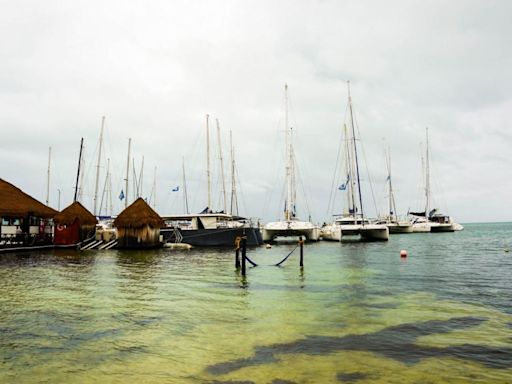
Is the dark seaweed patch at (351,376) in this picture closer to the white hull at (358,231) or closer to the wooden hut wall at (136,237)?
the wooden hut wall at (136,237)

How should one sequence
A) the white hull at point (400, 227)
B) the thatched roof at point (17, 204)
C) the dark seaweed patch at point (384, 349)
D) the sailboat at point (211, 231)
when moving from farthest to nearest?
the white hull at point (400, 227)
the sailboat at point (211, 231)
the thatched roof at point (17, 204)
the dark seaweed patch at point (384, 349)

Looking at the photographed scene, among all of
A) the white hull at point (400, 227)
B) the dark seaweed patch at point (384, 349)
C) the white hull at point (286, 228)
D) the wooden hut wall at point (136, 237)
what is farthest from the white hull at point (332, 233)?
the dark seaweed patch at point (384, 349)

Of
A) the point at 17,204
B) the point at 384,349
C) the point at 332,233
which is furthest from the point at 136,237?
the point at 384,349

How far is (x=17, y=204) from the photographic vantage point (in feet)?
131

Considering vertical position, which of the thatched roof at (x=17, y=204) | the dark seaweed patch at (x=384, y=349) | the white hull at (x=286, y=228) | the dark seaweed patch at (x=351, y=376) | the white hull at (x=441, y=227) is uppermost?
the thatched roof at (x=17, y=204)

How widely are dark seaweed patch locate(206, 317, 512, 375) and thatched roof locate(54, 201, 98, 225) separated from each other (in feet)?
129

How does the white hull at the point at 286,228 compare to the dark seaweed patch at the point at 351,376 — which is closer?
the dark seaweed patch at the point at 351,376

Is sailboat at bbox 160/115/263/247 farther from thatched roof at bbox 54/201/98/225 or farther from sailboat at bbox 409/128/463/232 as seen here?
sailboat at bbox 409/128/463/232

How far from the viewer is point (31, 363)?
8.35 meters

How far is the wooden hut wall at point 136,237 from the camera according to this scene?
42.5 metres

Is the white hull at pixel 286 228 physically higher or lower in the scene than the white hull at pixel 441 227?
higher

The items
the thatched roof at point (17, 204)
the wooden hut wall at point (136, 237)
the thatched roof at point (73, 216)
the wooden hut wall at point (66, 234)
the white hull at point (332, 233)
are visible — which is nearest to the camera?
the thatched roof at point (17, 204)

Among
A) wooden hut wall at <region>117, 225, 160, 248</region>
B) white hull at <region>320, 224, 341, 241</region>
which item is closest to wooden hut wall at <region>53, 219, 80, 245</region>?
wooden hut wall at <region>117, 225, 160, 248</region>

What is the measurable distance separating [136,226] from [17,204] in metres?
12.2
